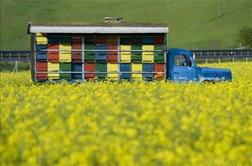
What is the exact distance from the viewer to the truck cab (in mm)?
26312

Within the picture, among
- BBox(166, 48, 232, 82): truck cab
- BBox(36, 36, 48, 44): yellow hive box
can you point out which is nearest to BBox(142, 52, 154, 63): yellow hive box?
BBox(166, 48, 232, 82): truck cab

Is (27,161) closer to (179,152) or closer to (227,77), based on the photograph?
(179,152)

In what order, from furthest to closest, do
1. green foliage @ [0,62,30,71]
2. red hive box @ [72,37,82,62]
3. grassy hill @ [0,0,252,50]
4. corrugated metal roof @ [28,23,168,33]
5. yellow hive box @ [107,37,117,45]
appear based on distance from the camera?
1. grassy hill @ [0,0,252,50]
2. green foliage @ [0,62,30,71]
3. yellow hive box @ [107,37,117,45]
4. red hive box @ [72,37,82,62]
5. corrugated metal roof @ [28,23,168,33]

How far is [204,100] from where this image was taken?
1353cm

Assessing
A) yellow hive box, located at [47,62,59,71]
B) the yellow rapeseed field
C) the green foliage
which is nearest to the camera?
the yellow rapeseed field

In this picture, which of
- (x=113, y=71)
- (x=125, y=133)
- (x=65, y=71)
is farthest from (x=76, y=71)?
(x=125, y=133)

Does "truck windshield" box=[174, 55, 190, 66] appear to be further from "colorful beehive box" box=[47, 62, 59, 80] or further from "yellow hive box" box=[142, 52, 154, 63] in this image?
"colorful beehive box" box=[47, 62, 59, 80]

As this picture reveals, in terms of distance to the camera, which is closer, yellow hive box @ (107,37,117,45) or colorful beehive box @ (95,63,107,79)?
colorful beehive box @ (95,63,107,79)

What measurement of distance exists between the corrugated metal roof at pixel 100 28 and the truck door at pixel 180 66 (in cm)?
116

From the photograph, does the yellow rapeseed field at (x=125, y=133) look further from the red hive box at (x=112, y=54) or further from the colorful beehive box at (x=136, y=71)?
the red hive box at (x=112, y=54)

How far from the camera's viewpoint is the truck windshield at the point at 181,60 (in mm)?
26966

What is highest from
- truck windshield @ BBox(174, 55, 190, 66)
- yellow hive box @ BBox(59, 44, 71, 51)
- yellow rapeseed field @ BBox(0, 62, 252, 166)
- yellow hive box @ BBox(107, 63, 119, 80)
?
yellow hive box @ BBox(59, 44, 71, 51)

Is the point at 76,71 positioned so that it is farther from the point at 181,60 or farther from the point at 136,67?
the point at 181,60

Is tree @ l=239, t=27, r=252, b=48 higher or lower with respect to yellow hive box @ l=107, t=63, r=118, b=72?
higher
